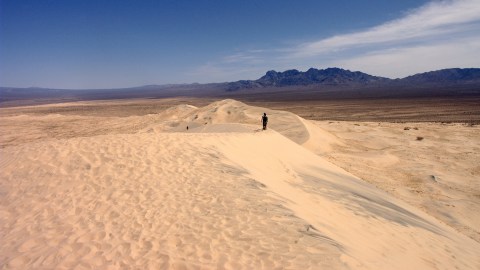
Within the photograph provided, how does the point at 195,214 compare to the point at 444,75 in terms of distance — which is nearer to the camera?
the point at 195,214

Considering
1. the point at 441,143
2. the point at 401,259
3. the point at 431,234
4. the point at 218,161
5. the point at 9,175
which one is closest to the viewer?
the point at 401,259

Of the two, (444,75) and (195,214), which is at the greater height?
(444,75)

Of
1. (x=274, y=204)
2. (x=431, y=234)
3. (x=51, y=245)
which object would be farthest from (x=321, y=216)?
(x=51, y=245)

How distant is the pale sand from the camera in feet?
15.5

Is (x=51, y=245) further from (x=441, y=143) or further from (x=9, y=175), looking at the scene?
(x=441, y=143)

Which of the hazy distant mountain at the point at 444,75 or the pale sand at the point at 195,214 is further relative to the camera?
the hazy distant mountain at the point at 444,75

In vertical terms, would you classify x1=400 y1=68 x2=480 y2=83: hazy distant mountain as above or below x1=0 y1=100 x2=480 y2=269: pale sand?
above

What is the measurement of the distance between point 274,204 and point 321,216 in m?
0.99

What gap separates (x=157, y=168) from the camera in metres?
8.35

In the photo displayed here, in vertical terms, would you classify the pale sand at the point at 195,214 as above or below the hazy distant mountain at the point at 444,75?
below

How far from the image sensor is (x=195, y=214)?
598 centimetres

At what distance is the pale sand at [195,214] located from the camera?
15.5 ft

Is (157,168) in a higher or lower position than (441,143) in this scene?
higher

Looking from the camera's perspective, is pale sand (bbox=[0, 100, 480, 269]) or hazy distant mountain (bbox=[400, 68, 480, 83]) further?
hazy distant mountain (bbox=[400, 68, 480, 83])
